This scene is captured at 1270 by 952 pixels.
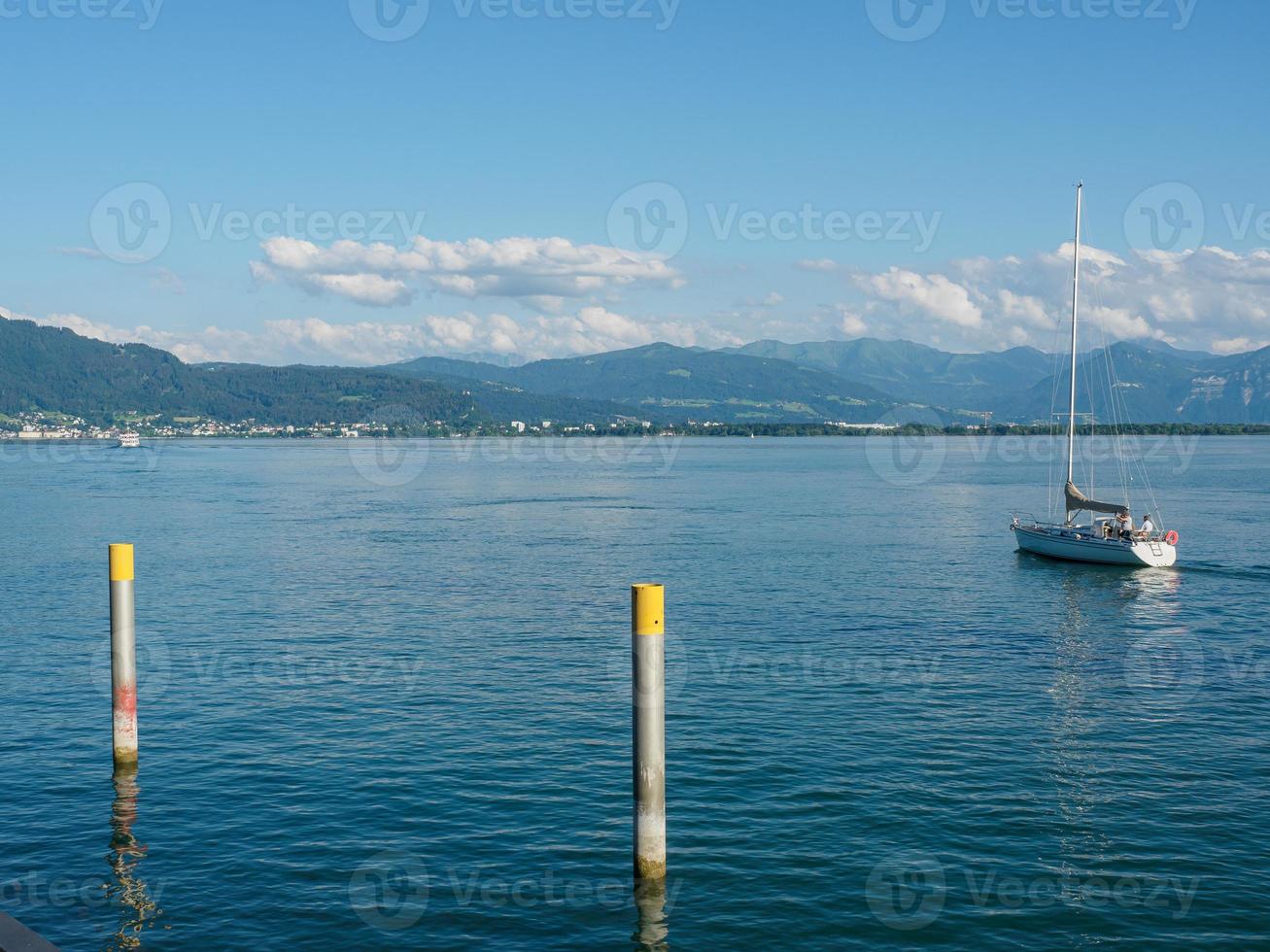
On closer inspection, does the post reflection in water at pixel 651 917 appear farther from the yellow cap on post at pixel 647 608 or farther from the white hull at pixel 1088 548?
the white hull at pixel 1088 548

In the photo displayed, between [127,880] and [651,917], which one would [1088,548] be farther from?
[127,880]

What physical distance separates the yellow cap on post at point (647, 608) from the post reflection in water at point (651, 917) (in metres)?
5.33

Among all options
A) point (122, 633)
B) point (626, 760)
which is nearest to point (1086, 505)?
point (626, 760)

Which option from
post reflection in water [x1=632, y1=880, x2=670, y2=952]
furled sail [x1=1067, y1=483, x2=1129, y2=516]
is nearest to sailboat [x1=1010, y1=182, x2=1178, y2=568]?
furled sail [x1=1067, y1=483, x2=1129, y2=516]

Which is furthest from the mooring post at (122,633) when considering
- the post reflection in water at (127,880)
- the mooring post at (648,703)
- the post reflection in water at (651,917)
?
the post reflection in water at (651,917)

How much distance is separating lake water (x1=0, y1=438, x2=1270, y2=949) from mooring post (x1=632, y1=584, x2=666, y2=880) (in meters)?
2.34

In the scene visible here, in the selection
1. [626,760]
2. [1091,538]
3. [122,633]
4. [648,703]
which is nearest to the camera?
[648,703]

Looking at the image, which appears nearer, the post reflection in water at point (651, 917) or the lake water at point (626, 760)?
the post reflection in water at point (651, 917)

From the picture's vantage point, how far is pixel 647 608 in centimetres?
1778

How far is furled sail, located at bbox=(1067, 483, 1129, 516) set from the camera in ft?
230

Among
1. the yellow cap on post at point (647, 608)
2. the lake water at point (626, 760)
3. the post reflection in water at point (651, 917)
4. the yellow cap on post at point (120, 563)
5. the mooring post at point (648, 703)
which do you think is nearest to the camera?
the yellow cap on post at point (647, 608)

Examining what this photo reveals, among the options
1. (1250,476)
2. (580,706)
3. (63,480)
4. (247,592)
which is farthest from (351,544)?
(1250,476)

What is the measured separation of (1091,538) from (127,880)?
203 ft

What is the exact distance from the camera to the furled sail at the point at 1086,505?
230 ft
